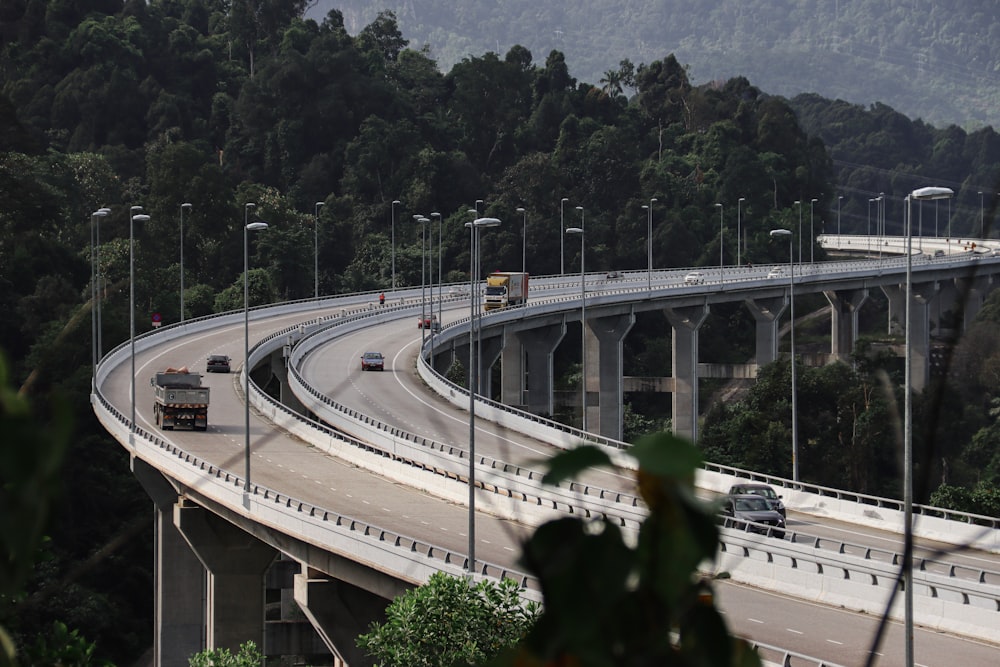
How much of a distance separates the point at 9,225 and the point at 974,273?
118 meters

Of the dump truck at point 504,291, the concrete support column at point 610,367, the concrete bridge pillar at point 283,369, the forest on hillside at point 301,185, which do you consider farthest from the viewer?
the concrete support column at point 610,367

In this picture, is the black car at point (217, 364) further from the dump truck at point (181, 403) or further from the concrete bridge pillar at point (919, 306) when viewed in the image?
the concrete bridge pillar at point (919, 306)

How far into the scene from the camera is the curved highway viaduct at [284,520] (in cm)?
4616

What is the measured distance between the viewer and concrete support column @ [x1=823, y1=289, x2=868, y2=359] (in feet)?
543

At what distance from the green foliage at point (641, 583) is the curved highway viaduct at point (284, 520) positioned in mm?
29918

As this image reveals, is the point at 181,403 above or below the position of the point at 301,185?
below

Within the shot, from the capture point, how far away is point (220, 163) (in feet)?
577

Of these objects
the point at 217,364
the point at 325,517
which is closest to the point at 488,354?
the point at 217,364

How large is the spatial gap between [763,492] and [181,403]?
3237 centimetres

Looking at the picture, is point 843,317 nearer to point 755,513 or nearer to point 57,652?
point 755,513

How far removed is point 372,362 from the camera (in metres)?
97.1

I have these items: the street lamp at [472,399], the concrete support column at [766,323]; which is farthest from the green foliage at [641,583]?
the concrete support column at [766,323]

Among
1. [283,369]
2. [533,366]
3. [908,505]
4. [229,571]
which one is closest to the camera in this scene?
[908,505]

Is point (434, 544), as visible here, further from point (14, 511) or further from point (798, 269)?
point (798, 269)
